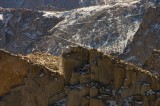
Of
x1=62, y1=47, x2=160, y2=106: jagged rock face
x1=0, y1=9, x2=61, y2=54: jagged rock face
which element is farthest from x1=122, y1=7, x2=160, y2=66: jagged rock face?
x1=62, y1=47, x2=160, y2=106: jagged rock face

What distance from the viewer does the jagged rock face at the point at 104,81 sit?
19.5 m

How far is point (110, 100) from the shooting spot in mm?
20094

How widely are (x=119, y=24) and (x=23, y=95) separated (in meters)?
123

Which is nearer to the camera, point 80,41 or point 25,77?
point 25,77

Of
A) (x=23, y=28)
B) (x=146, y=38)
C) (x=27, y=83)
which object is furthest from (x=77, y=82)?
(x=23, y=28)

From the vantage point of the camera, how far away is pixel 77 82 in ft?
69.2

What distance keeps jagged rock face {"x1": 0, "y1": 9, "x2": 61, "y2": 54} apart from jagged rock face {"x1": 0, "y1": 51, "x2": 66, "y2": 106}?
12864 cm

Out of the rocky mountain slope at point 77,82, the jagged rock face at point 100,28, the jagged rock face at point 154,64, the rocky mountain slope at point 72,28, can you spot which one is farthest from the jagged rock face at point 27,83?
the jagged rock face at point 100,28

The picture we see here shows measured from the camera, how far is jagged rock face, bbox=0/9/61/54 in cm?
15812

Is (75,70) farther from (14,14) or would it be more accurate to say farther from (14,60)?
(14,14)

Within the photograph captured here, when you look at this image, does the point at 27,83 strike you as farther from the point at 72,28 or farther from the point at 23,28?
the point at 23,28

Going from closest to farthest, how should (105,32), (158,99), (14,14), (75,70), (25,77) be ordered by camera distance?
(158,99) < (75,70) < (25,77) < (105,32) < (14,14)

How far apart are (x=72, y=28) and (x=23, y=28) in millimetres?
17047

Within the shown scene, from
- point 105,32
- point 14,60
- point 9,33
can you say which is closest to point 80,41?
point 105,32
